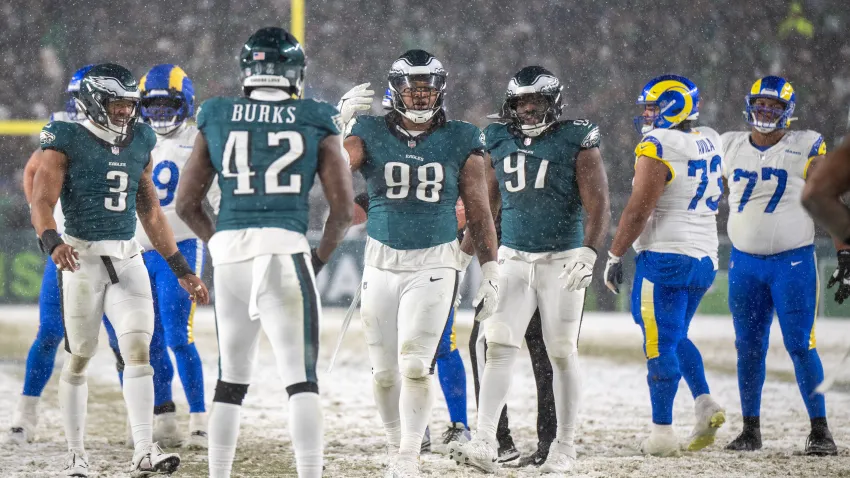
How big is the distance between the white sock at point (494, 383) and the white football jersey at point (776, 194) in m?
1.59

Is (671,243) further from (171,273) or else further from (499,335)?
(171,273)

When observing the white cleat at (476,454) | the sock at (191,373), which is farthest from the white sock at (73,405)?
the white cleat at (476,454)

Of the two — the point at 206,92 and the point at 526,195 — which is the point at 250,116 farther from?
the point at 206,92

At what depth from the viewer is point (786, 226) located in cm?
548

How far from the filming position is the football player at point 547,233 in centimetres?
478

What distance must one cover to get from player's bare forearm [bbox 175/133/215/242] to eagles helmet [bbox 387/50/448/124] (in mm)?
978

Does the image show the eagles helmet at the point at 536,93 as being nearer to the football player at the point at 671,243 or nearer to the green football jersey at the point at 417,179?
the green football jersey at the point at 417,179

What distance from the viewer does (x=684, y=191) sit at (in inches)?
211

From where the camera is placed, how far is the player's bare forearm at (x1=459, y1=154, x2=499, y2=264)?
4535 mm

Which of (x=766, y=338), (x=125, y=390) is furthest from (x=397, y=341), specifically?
(x=766, y=338)

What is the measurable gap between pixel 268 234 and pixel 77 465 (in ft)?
5.43

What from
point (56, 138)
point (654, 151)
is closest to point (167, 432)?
point (56, 138)

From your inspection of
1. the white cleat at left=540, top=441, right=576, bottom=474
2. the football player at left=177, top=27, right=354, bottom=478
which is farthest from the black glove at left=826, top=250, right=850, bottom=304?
the football player at left=177, top=27, right=354, bottom=478

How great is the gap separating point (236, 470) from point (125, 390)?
26.2 inches
